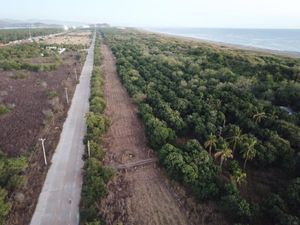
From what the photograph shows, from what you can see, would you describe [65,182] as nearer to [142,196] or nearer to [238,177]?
[142,196]

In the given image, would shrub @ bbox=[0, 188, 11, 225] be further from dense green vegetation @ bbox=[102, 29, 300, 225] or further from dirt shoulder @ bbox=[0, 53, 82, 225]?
dense green vegetation @ bbox=[102, 29, 300, 225]

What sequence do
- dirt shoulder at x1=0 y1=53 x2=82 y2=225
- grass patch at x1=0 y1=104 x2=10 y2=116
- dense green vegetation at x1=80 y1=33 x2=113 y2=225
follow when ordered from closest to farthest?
dense green vegetation at x1=80 y1=33 x2=113 y2=225 < dirt shoulder at x1=0 y1=53 x2=82 y2=225 < grass patch at x1=0 y1=104 x2=10 y2=116

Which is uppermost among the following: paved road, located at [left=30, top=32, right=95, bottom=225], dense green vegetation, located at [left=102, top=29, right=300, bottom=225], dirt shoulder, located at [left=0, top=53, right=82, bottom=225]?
dense green vegetation, located at [left=102, top=29, right=300, bottom=225]

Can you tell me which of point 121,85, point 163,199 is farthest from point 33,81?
point 163,199

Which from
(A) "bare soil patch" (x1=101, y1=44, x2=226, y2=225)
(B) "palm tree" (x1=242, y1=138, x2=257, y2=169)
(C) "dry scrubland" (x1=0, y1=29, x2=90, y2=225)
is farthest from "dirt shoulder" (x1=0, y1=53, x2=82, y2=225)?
(B) "palm tree" (x1=242, y1=138, x2=257, y2=169)

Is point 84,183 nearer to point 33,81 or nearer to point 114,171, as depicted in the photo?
point 114,171

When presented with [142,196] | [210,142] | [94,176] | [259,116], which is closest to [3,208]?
[94,176]

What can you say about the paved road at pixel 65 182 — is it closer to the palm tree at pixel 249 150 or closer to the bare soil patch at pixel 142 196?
the bare soil patch at pixel 142 196
